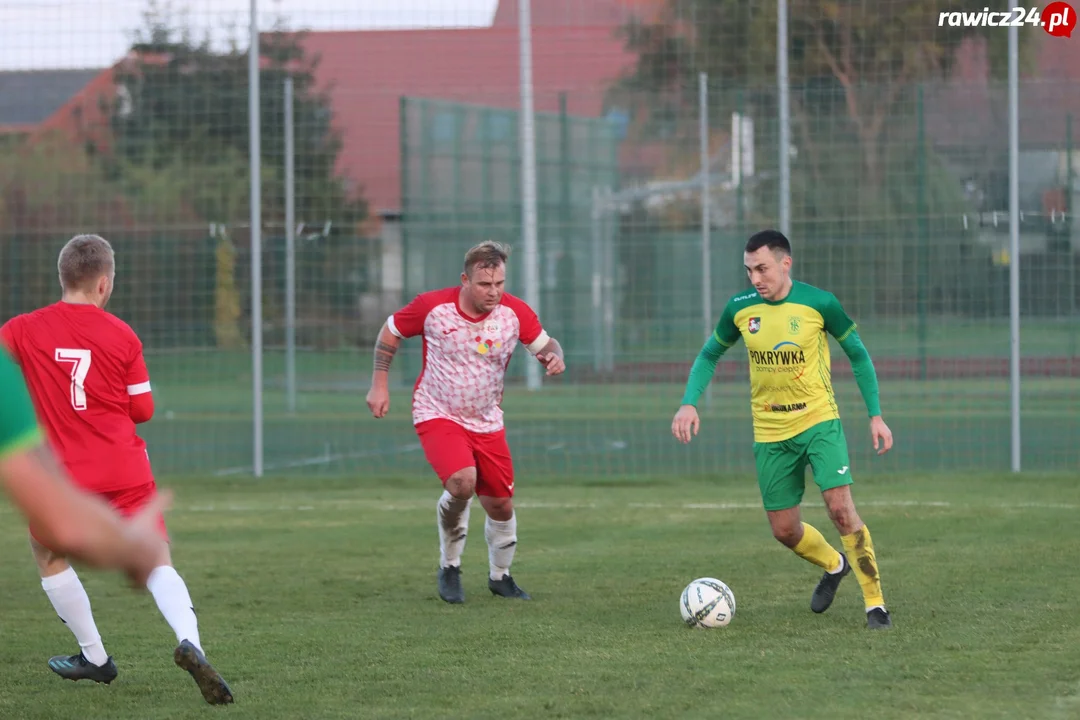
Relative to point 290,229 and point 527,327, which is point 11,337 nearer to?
point 527,327

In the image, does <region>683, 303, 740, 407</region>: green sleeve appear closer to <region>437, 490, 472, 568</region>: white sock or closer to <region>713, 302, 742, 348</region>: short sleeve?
<region>713, 302, 742, 348</region>: short sleeve

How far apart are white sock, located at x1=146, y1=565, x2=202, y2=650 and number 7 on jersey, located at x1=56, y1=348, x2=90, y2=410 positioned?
809 mm

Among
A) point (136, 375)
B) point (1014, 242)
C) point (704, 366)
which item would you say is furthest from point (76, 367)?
point (1014, 242)

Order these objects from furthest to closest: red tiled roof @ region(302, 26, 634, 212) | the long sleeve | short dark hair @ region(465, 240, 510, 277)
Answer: red tiled roof @ region(302, 26, 634, 212) → short dark hair @ region(465, 240, 510, 277) → the long sleeve

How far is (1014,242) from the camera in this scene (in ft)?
46.0

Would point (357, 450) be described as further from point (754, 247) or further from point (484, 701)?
point (484, 701)

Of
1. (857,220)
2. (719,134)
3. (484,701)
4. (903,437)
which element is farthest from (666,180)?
(484,701)

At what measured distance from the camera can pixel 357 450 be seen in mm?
16703

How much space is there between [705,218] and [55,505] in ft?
43.8

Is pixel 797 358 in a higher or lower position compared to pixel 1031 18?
lower

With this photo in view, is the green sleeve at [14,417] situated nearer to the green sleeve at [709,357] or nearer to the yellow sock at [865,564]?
the yellow sock at [865,564]

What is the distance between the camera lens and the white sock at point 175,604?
5637mm

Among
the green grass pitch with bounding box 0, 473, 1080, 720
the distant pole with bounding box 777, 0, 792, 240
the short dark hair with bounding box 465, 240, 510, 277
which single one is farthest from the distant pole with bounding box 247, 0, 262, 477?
the short dark hair with bounding box 465, 240, 510, 277

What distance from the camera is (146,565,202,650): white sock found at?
564cm
